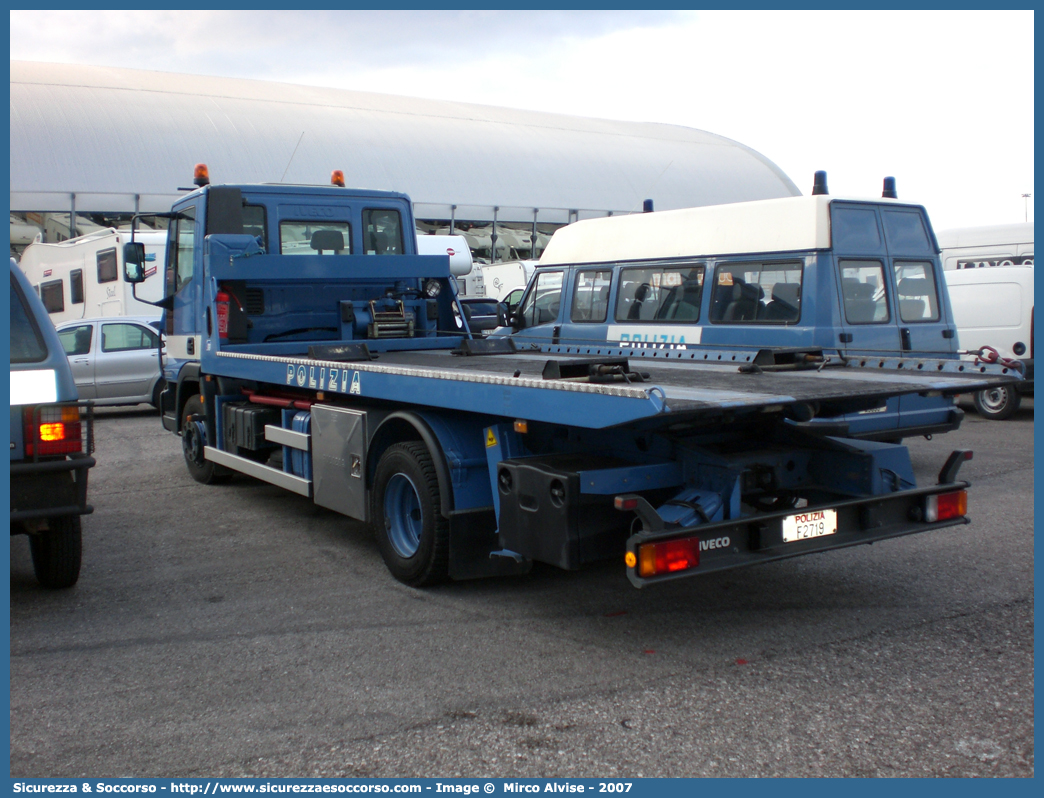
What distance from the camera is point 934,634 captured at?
14.6 ft

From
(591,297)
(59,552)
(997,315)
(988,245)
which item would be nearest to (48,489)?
(59,552)

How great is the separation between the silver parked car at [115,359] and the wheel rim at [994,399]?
12.0 meters

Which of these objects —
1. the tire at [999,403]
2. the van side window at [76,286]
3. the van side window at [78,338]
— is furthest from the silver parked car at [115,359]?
the tire at [999,403]

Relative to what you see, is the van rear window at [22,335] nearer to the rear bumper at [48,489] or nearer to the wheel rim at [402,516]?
the rear bumper at [48,489]

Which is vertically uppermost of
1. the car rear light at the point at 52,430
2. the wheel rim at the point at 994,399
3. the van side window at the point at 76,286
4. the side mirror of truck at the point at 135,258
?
the van side window at the point at 76,286

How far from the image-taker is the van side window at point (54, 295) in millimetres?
20375

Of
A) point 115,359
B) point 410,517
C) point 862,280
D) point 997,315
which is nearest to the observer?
point 410,517

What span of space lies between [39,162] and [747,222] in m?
28.4

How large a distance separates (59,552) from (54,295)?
58.1 feet

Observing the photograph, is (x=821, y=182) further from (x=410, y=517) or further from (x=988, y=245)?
(x=988, y=245)

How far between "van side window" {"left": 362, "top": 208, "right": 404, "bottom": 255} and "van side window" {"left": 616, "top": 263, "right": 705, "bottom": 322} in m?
2.59

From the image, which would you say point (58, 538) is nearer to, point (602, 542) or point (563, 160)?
point (602, 542)

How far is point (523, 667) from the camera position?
4.16 meters

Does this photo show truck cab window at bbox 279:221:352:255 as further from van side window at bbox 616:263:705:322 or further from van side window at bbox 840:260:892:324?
van side window at bbox 840:260:892:324
